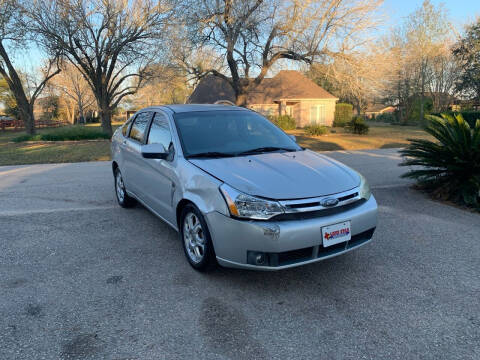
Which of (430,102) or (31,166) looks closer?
(31,166)

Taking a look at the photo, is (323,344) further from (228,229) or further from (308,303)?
(228,229)

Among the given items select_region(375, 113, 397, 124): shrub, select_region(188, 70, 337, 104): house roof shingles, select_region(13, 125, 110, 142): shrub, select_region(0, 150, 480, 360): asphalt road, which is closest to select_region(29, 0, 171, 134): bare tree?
select_region(13, 125, 110, 142): shrub

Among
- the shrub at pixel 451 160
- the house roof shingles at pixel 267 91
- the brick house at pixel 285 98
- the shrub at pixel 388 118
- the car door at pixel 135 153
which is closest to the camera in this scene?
the car door at pixel 135 153

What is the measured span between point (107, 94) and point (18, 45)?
5280 mm

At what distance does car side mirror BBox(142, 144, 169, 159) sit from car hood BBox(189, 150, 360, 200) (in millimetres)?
399

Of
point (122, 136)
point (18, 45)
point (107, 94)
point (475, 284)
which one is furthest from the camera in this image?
point (107, 94)

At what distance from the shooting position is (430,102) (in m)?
36.2

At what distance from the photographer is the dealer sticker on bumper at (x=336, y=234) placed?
9.72 feet

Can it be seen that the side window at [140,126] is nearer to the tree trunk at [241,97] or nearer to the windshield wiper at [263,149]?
the windshield wiper at [263,149]

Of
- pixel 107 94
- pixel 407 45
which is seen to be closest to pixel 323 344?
pixel 107 94

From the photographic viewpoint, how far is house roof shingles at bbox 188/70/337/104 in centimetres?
2991

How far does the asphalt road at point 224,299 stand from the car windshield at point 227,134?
127 cm

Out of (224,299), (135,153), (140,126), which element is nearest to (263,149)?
(224,299)

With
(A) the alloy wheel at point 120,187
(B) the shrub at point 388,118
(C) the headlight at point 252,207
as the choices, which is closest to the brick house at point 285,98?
(B) the shrub at point 388,118
